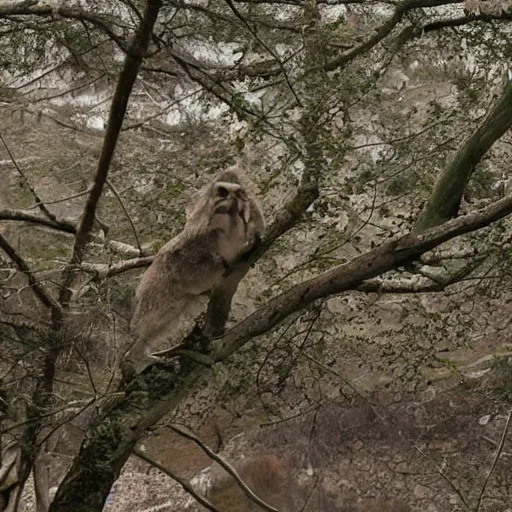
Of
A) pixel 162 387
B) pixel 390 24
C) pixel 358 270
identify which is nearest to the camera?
pixel 358 270

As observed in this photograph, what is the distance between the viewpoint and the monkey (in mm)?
3697

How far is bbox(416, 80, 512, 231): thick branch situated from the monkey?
2.94 ft

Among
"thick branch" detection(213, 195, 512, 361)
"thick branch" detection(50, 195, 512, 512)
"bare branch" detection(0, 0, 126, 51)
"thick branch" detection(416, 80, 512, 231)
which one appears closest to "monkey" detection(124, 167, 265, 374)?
"thick branch" detection(50, 195, 512, 512)

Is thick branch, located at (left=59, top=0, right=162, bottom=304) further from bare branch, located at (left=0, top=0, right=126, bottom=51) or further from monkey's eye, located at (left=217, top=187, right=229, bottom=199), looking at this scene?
monkey's eye, located at (left=217, top=187, right=229, bottom=199)

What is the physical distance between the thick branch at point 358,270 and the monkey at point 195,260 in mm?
284

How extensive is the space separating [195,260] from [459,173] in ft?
4.66

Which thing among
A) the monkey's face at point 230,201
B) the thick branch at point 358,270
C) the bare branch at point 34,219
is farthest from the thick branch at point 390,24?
the bare branch at point 34,219

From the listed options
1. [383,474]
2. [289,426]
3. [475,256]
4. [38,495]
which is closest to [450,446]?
[383,474]

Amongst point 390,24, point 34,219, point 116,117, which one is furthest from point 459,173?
point 34,219

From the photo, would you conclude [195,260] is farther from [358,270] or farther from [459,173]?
[459,173]

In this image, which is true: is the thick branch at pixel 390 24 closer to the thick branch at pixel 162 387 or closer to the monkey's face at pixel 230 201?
the monkey's face at pixel 230 201

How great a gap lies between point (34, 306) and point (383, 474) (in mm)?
5107

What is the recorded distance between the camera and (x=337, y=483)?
8.96 meters

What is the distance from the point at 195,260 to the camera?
3.86m
